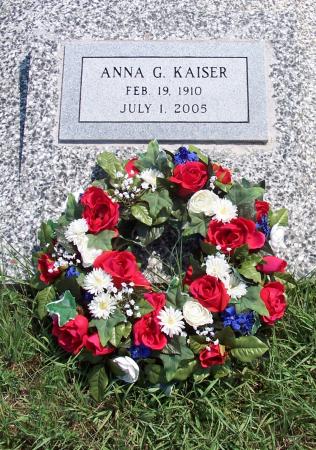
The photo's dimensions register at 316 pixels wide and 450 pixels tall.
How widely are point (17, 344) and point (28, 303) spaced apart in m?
0.26

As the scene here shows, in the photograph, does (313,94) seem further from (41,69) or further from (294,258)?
(41,69)

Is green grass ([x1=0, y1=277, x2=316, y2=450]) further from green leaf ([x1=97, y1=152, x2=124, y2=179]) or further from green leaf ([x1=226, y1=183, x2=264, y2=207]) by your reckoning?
green leaf ([x1=97, y1=152, x2=124, y2=179])

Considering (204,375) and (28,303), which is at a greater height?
(28,303)

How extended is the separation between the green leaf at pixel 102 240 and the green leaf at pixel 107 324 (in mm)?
326

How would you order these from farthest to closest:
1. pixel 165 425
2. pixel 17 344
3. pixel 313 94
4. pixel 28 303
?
1. pixel 313 94
2. pixel 28 303
3. pixel 17 344
4. pixel 165 425

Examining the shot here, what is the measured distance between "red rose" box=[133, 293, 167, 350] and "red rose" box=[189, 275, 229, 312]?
0.52ft

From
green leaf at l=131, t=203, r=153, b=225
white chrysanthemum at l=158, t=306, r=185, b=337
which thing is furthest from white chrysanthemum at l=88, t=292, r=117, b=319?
green leaf at l=131, t=203, r=153, b=225

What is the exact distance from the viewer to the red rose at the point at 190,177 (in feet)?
9.55

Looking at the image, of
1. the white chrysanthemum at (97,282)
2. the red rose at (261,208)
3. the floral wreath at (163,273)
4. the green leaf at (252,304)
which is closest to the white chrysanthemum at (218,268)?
the floral wreath at (163,273)

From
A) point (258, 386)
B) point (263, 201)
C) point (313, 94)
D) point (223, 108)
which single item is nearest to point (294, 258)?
point (263, 201)

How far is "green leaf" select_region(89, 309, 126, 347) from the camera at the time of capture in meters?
2.61

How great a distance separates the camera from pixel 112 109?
336 cm

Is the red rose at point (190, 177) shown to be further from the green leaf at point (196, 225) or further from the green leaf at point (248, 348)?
the green leaf at point (248, 348)

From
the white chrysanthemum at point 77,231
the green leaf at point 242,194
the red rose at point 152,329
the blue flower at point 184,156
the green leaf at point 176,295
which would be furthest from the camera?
the blue flower at point 184,156
